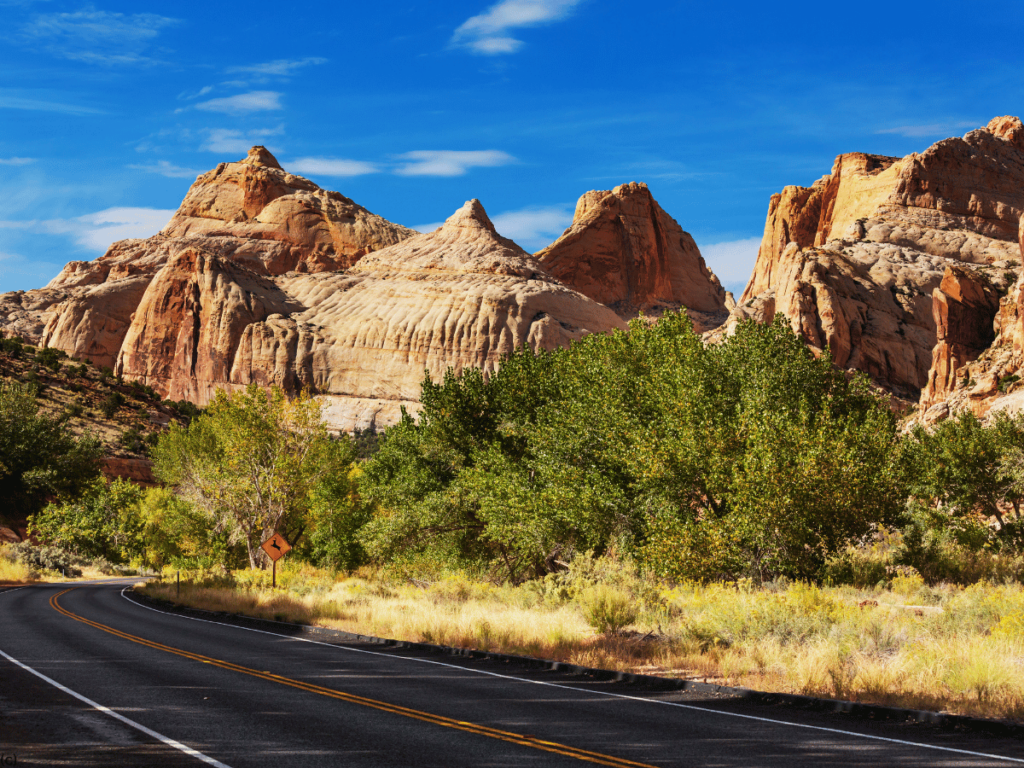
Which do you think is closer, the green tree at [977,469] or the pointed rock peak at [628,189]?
the green tree at [977,469]

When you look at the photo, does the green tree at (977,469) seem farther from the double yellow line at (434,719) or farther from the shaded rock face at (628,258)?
the shaded rock face at (628,258)

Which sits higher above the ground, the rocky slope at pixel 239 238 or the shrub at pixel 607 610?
the rocky slope at pixel 239 238

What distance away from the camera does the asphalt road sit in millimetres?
8156

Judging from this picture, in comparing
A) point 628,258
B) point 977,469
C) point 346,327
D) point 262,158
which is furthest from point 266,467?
point 262,158

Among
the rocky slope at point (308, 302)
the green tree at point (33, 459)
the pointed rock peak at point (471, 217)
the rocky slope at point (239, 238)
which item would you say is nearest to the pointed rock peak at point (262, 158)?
the rocky slope at point (239, 238)

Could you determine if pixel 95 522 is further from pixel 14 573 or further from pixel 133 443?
pixel 14 573

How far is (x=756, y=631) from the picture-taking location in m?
14.3

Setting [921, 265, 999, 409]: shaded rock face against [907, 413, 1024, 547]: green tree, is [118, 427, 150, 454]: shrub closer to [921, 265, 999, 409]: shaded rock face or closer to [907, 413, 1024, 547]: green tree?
[907, 413, 1024, 547]: green tree

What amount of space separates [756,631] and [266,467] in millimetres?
27072

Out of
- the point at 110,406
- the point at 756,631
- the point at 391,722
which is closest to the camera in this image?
the point at 391,722

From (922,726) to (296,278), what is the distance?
460ft

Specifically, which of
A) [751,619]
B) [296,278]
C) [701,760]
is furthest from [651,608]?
[296,278]

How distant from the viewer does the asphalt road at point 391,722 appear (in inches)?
321

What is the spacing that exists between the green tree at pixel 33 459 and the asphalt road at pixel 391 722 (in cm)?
5806
